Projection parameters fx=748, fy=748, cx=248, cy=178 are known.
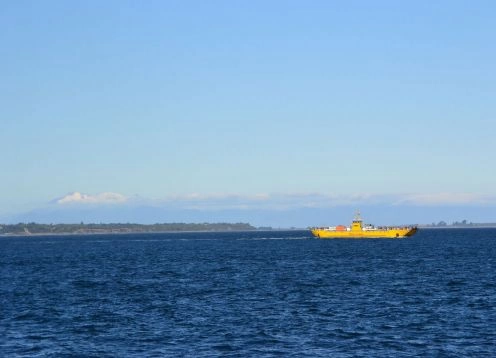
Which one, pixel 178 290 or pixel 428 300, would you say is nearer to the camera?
pixel 428 300

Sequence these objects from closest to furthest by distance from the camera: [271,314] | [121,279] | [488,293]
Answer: [271,314] → [488,293] → [121,279]

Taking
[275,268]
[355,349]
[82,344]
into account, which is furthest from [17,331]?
[275,268]

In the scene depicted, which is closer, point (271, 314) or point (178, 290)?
point (271, 314)

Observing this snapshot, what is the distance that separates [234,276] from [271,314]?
136ft

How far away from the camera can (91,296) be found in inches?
3130

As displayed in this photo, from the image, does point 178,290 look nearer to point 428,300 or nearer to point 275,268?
point 428,300

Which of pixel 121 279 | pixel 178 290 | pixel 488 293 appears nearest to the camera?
pixel 488 293

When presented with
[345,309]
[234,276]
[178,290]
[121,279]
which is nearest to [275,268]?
[234,276]

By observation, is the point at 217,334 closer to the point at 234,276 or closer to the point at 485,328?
the point at 485,328

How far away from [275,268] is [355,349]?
73.4 meters

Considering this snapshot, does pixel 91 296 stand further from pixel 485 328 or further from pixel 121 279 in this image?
pixel 485 328

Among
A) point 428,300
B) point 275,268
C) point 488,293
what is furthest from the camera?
point 275,268

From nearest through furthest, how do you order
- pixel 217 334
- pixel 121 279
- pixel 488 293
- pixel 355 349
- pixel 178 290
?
1. pixel 355 349
2. pixel 217 334
3. pixel 488 293
4. pixel 178 290
5. pixel 121 279

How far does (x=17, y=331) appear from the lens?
180 feet
